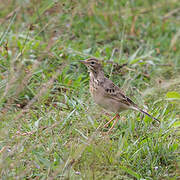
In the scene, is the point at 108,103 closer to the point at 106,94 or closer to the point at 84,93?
the point at 106,94

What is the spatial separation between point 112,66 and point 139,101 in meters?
0.85

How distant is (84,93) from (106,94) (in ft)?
1.73

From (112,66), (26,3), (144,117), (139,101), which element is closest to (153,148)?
(144,117)

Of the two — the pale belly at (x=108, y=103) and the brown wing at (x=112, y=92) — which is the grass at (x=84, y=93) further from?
the brown wing at (x=112, y=92)

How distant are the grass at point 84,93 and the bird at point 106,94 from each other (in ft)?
0.48

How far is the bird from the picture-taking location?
594 cm

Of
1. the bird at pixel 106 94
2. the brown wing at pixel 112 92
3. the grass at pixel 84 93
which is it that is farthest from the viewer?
the brown wing at pixel 112 92

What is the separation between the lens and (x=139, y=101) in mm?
6340

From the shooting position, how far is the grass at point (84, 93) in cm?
436

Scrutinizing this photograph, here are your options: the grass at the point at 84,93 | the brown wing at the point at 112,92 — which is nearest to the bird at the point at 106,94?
the brown wing at the point at 112,92

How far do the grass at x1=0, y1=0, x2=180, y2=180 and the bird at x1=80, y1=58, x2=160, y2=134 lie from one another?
A: 146 millimetres

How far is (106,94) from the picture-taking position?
Answer: 618 centimetres

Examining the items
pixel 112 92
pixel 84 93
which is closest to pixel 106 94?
pixel 112 92

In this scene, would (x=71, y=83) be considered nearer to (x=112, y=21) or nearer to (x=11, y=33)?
(x=11, y=33)
